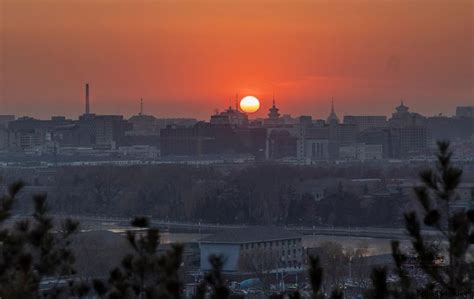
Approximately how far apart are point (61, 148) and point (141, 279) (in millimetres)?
89767

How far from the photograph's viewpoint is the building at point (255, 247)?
94.8ft

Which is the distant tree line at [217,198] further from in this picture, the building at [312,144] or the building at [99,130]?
the building at [99,130]

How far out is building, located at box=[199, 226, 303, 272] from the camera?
28.9 metres

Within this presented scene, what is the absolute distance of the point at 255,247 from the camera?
97.9 feet

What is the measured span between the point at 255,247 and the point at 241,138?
66095 millimetres

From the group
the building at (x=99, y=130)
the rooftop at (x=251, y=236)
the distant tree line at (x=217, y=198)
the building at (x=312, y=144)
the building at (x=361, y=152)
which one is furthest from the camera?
the building at (x=99, y=130)

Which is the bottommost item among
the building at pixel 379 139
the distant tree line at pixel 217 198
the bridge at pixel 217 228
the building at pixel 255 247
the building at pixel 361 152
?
the building at pixel 255 247

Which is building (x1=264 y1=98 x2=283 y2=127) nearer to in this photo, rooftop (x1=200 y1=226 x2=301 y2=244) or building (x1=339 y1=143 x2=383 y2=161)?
building (x1=339 y1=143 x2=383 y2=161)

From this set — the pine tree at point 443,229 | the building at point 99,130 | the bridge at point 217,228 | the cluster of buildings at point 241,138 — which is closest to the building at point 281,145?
the cluster of buildings at point 241,138

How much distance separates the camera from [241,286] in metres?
25.0

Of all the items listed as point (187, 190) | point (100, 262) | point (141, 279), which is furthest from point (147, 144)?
point (141, 279)

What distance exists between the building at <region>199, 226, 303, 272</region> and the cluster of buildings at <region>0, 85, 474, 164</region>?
182 feet

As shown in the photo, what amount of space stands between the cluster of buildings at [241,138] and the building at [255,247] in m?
55.4

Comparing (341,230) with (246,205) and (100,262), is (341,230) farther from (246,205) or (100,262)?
(100,262)
